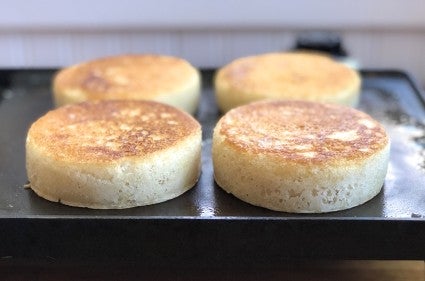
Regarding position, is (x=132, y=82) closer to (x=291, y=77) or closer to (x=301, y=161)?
(x=291, y=77)

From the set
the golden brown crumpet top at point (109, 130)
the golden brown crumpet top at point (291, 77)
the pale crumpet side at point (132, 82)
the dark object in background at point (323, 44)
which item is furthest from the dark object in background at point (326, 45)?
the golden brown crumpet top at point (109, 130)

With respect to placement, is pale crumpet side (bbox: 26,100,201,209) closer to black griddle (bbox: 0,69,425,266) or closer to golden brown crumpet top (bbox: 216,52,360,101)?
black griddle (bbox: 0,69,425,266)

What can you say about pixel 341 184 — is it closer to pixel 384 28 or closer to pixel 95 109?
pixel 95 109
